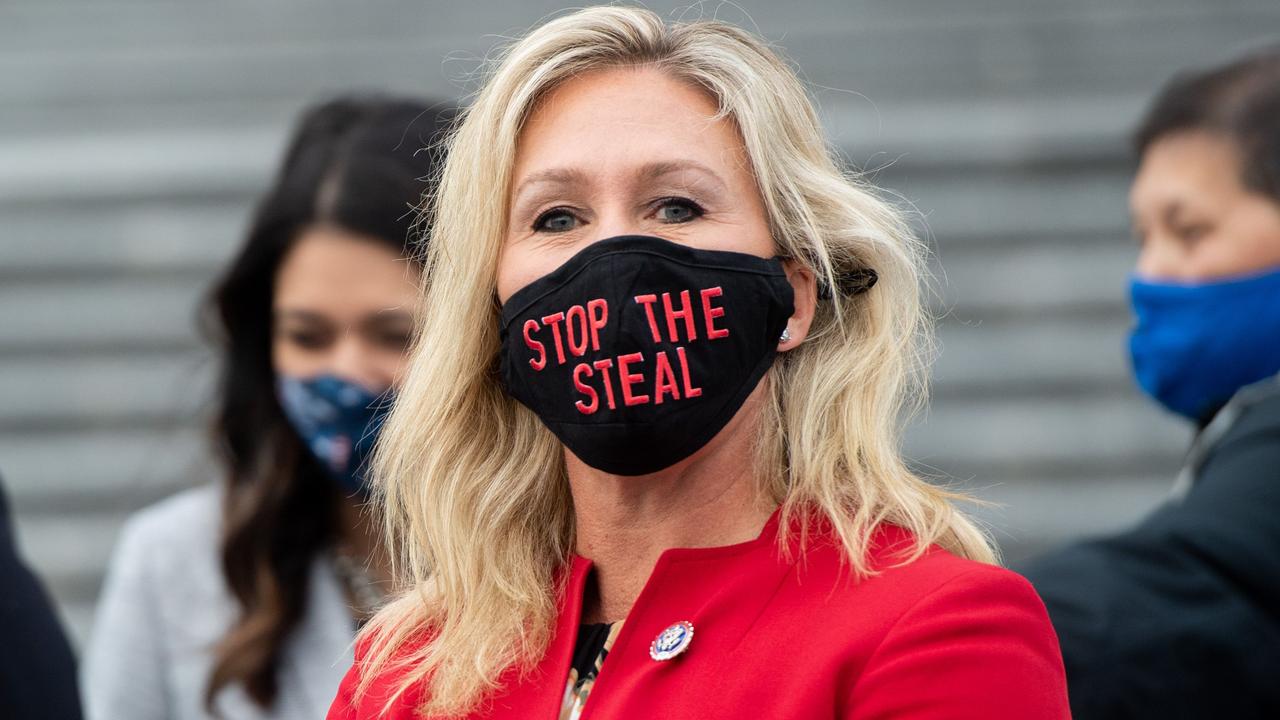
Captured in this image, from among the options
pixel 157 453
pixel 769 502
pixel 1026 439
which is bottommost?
pixel 1026 439

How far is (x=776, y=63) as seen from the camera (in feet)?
7.76

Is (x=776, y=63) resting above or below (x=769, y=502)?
above

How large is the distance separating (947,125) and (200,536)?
473 cm

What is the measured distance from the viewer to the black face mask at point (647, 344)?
207cm

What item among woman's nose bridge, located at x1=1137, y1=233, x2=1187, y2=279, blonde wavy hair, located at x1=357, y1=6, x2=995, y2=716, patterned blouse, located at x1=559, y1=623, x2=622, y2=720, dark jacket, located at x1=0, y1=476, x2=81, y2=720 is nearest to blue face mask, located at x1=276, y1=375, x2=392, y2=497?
dark jacket, located at x1=0, y1=476, x2=81, y2=720

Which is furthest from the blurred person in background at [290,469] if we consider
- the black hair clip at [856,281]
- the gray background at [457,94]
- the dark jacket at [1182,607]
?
the gray background at [457,94]

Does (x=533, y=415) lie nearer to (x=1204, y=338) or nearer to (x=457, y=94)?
(x=1204, y=338)

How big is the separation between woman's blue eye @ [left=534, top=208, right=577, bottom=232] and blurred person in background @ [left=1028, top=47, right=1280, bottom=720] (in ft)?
3.54

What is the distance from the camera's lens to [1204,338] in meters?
3.50

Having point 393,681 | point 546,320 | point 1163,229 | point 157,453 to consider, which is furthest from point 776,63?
point 157,453

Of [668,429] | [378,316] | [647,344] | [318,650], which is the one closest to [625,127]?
[647,344]

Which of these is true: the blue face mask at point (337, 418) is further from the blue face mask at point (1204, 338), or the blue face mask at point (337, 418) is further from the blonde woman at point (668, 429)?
the blue face mask at point (1204, 338)

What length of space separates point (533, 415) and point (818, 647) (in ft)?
2.35

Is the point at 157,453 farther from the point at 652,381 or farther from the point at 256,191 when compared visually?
the point at 652,381
